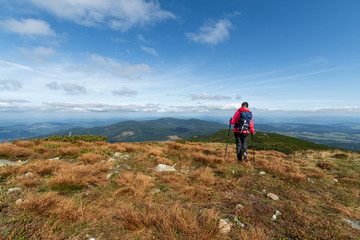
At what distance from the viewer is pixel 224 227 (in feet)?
10.1

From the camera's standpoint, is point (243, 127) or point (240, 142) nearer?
point (243, 127)

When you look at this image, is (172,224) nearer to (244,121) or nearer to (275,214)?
(275,214)

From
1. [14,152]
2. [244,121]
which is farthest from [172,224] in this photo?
[14,152]

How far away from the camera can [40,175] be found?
5.42m

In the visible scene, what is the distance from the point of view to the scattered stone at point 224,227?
9.86 ft

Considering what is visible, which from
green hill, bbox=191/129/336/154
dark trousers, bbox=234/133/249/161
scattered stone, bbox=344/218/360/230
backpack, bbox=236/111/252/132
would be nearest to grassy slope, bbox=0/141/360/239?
scattered stone, bbox=344/218/360/230

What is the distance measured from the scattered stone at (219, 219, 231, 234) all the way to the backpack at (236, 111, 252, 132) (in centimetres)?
682

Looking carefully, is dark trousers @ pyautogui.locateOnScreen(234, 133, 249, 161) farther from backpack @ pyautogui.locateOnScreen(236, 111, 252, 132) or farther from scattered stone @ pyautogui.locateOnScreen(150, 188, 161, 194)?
scattered stone @ pyautogui.locateOnScreen(150, 188, 161, 194)

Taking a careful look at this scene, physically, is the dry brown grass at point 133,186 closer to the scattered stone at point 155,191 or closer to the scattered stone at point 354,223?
the scattered stone at point 155,191

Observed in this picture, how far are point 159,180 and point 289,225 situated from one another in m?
4.27

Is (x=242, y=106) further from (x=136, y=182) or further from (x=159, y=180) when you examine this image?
(x=136, y=182)

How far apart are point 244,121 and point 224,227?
7.20 meters

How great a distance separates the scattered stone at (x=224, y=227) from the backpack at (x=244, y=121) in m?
6.82

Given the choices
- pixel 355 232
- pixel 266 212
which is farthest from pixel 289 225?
pixel 355 232
